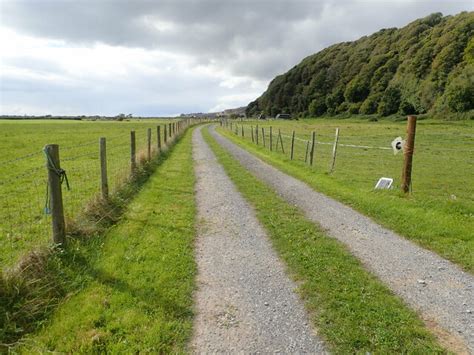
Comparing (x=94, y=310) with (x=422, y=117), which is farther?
(x=422, y=117)

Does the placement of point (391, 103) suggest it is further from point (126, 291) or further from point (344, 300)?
point (126, 291)

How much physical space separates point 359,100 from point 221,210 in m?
123

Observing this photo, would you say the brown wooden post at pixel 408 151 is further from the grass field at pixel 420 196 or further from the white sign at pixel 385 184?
the white sign at pixel 385 184

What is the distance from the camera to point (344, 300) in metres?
4.01

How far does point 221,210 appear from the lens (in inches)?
316

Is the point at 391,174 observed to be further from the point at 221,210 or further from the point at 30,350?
the point at 30,350

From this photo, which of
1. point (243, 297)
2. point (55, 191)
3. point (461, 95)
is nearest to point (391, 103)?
point (461, 95)

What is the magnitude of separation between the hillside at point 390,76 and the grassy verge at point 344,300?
7179 cm

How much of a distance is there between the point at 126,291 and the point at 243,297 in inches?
59.4

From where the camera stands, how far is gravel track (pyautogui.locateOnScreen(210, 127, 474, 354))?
3637 millimetres

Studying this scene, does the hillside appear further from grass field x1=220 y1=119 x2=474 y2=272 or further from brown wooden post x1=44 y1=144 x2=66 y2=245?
brown wooden post x1=44 y1=144 x2=66 y2=245

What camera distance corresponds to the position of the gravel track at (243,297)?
3.30m

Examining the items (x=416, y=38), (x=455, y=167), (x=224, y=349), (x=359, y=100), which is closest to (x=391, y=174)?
(x=455, y=167)

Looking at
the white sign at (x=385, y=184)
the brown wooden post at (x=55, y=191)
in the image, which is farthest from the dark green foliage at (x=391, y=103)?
the brown wooden post at (x=55, y=191)
